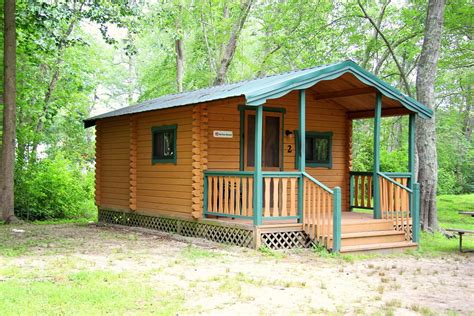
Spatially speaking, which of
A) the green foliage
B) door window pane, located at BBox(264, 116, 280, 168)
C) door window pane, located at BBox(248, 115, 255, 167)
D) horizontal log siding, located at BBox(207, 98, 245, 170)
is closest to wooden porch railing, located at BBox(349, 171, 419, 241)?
door window pane, located at BBox(264, 116, 280, 168)

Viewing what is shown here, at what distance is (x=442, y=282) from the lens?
739cm

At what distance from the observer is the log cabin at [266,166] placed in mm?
9961

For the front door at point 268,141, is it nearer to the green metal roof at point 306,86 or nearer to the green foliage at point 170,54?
the green metal roof at point 306,86

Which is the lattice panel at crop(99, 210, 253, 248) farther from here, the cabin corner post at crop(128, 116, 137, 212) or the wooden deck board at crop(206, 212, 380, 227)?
the cabin corner post at crop(128, 116, 137, 212)

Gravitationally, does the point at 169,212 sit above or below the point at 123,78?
below

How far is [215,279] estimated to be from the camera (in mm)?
7082

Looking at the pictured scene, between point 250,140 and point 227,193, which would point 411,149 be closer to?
point 250,140

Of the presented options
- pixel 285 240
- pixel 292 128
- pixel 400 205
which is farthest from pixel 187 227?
pixel 400 205

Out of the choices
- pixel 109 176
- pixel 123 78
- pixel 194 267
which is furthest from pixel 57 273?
pixel 123 78

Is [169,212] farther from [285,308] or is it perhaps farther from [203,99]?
[285,308]

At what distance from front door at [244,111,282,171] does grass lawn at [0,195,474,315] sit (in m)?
2.30

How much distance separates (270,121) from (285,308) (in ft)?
22.7

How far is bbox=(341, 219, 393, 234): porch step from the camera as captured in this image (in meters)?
10.3

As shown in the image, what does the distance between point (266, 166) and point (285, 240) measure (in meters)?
2.47
